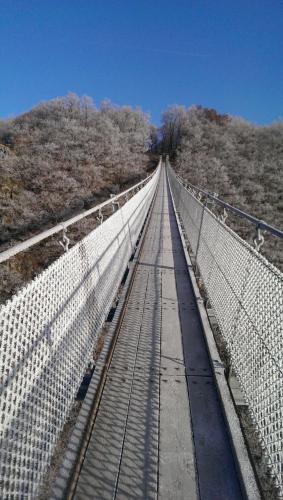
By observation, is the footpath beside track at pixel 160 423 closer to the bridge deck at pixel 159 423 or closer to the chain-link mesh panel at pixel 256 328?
the bridge deck at pixel 159 423

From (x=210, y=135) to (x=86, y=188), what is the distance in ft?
132

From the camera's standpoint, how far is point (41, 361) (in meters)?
1.83

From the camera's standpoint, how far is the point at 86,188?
2616cm

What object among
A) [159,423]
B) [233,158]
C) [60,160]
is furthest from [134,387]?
[233,158]

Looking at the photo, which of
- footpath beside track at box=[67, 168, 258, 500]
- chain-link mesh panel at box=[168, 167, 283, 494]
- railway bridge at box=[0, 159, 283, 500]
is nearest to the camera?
railway bridge at box=[0, 159, 283, 500]

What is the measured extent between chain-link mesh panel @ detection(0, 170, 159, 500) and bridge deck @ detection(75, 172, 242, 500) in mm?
437

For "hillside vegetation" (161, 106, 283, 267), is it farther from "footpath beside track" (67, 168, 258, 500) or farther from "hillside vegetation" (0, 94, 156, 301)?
"footpath beside track" (67, 168, 258, 500)

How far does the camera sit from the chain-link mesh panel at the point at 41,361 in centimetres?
146

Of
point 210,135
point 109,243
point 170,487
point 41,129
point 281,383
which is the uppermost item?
point 210,135

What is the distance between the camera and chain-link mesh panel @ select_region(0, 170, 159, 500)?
146cm

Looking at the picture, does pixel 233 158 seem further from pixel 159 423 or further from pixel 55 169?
pixel 159 423

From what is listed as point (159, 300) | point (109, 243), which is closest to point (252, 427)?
point (159, 300)

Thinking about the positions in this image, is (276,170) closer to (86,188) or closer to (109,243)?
(86,188)

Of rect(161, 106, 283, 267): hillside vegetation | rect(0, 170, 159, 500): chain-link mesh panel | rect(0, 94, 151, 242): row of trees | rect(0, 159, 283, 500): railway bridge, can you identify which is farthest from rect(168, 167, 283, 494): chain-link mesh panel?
rect(0, 94, 151, 242): row of trees
